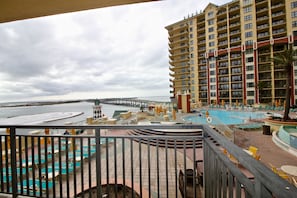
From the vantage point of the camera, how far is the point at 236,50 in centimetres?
2277

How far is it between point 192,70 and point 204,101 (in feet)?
20.0

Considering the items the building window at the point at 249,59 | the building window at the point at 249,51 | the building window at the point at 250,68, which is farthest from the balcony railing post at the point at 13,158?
the building window at the point at 249,51

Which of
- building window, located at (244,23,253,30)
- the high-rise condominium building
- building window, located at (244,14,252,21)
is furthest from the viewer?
building window, located at (244,23,253,30)

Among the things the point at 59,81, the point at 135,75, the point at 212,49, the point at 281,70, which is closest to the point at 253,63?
the point at 281,70

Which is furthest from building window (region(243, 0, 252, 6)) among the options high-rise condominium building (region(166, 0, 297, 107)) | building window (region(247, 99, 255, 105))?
building window (region(247, 99, 255, 105))

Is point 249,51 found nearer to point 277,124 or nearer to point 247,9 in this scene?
point 247,9

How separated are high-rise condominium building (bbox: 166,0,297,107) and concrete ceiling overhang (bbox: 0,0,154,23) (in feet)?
51.2

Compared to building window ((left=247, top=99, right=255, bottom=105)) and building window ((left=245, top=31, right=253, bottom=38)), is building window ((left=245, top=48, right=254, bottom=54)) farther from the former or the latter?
building window ((left=247, top=99, right=255, bottom=105))

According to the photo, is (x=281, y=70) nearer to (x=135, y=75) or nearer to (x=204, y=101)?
(x=204, y=101)

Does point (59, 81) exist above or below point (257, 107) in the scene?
above

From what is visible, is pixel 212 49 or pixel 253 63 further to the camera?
pixel 212 49

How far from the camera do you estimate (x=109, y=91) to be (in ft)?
101

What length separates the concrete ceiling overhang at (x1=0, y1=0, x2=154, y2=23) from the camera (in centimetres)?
140

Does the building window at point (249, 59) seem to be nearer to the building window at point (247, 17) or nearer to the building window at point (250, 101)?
the building window at point (250, 101)
